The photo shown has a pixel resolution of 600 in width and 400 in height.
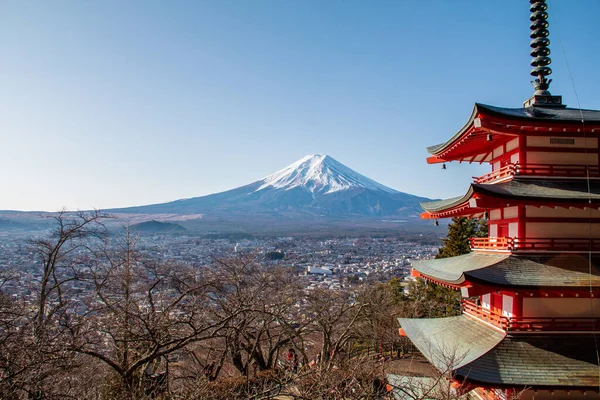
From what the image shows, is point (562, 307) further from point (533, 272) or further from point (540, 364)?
point (540, 364)

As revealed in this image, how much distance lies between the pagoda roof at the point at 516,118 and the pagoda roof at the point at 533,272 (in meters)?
2.37

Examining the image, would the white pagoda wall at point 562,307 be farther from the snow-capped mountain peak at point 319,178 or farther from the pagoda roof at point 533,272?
the snow-capped mountain peak at point 319,178

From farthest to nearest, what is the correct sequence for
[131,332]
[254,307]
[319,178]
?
[319,178] < [254,307] < [131,332]

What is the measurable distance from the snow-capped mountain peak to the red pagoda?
12579 cm

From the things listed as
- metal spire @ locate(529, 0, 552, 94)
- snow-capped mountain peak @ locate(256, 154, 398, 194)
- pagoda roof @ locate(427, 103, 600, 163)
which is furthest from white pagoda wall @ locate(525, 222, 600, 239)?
snow-capped mountain peak @ locate(256, 154, 398, 194)

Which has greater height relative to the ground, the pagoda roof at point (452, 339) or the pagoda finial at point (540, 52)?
the pagoda finial at point (540, 52)

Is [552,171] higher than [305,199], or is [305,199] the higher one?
[305,199]

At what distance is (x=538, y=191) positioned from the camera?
7.70 metres

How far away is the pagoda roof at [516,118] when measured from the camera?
7805 mm

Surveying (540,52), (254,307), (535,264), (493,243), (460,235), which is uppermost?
(540,52)

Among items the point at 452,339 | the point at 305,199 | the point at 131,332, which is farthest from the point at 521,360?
the point at 305,199

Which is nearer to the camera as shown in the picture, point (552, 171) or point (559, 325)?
point (559, 325)

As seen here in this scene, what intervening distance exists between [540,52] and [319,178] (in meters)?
135

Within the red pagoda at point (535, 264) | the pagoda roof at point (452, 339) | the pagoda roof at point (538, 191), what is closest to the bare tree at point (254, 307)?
the pagoda roof at point (452, 339)
